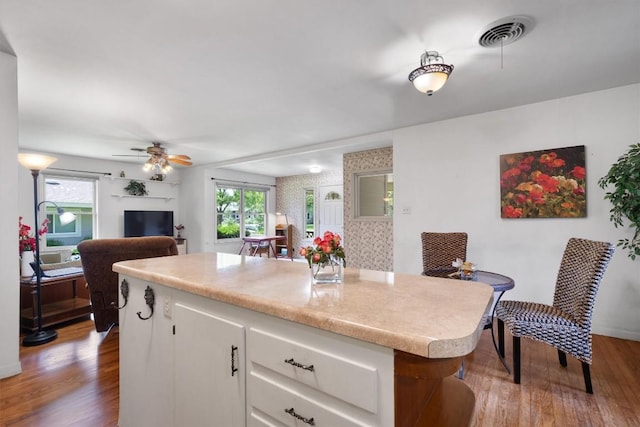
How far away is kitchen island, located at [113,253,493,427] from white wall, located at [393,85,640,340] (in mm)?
2738

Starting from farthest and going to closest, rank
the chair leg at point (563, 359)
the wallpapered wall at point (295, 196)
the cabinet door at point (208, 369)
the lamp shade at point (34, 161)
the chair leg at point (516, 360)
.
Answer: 1. the wallpapered wall at point (295, 196)
2. the lamp shade at point (34, 161)
3. the chair leg at point (563, 359)
4. the chair leg at point (516, 360)
5. the cabinet door at point (208, 369)

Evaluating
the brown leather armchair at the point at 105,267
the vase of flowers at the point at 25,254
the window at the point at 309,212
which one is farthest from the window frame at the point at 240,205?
the brown leather armchair at the point at 105,267

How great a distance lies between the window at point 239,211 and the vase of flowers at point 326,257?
684 centimetres

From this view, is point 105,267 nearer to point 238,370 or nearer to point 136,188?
point 238,370

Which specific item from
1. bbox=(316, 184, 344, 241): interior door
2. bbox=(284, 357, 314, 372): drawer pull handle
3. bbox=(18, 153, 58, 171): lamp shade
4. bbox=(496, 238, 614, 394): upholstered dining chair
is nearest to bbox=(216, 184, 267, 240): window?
bbox=(316, 184, 344, 241): interior door

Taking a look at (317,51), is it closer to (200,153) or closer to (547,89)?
(547,89)

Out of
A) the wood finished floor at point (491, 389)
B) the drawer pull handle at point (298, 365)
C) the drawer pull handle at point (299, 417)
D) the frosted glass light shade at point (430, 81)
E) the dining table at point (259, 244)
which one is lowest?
the wood finished floor at point (491, 389)

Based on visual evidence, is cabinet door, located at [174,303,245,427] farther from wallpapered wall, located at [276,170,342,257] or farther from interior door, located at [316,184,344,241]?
wallpapered wall, located at [276,170,342,257]

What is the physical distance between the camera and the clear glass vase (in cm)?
130

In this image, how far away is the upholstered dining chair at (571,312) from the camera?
197 cm

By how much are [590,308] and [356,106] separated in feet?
8.90

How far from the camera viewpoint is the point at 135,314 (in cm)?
165

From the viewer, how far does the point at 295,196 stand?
8.73m

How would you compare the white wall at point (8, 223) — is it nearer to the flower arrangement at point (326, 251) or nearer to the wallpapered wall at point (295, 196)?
the flower arrangement at point (326, 251)
